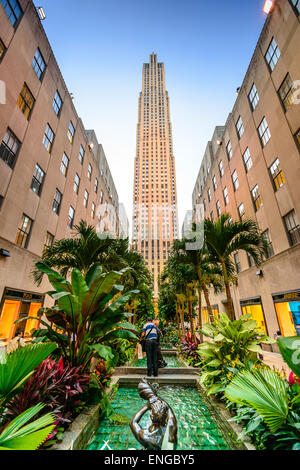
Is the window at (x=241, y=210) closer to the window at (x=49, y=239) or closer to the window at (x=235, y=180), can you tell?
the window at (x=235, y=180)

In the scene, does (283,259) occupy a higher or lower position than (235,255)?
lower

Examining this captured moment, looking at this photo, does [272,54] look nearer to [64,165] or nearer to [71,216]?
[64,165]

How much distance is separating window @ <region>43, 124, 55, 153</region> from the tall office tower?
73.3 m

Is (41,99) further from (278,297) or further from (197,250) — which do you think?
(278,297)

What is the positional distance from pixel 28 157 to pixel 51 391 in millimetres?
13793

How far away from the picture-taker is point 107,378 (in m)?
5.29

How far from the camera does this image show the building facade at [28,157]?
11.0 metres

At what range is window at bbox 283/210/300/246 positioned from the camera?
12.0m

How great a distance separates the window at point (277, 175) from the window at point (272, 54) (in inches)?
254

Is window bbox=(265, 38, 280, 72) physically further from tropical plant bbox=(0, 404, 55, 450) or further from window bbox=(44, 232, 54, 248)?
window bbox=(44, 232, 54, 248)

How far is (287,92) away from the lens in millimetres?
12242

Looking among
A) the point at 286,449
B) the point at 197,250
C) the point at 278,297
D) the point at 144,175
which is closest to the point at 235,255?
the point at 278,297

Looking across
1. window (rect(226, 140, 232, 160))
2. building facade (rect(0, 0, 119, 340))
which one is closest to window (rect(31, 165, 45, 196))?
building facade (rect(0, 0, 119, 340))

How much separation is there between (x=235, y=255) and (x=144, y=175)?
3503 inches
